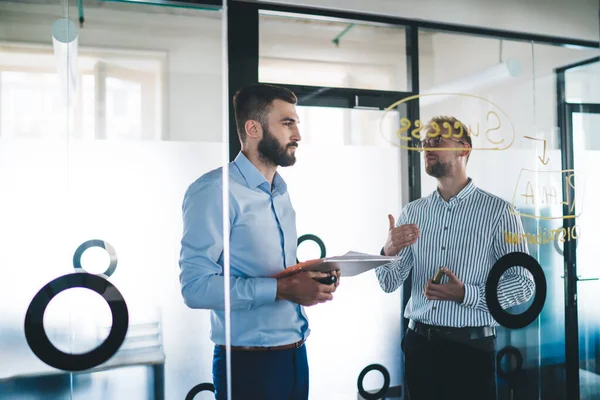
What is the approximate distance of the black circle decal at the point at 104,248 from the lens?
5.20 feet

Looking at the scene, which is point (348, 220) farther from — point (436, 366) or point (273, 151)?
point (436, 366)

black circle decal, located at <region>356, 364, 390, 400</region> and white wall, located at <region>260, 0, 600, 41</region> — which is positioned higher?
white wall, located at <region>260, 0, 600, 41</region>

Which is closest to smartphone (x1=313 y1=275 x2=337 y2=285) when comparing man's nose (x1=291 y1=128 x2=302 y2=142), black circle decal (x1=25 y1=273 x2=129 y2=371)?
man's nose (x1=291 y1=128 x2=302 y2=142)

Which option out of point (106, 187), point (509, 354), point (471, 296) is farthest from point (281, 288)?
point (509, 354)

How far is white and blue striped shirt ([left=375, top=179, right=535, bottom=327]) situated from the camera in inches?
77.2

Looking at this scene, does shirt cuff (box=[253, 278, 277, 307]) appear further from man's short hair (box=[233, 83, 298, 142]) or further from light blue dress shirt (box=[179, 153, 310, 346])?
man's short hair (box=[233, 83, 298, 142])

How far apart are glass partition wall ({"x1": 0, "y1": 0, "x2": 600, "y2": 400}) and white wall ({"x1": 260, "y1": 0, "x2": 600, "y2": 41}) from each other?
45 mm

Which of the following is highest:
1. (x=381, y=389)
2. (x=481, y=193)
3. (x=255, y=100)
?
(x=255, y=100)

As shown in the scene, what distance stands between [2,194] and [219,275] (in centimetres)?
72

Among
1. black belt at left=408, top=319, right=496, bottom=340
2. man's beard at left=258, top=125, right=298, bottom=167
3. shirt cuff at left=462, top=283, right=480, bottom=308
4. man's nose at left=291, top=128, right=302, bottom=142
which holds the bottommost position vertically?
black belt at left=408, top=319, right=496, bottom=340

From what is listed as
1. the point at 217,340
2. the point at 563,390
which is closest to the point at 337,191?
the point at 217,340

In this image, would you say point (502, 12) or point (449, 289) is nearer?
point (449, 289)

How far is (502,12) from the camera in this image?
7.03 feet

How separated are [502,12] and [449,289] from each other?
4.01 feet
